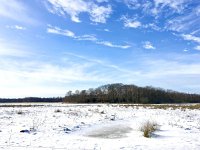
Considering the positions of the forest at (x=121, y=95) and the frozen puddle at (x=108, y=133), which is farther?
the forest at (x=121, y=95)

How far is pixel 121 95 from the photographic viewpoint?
12512cm

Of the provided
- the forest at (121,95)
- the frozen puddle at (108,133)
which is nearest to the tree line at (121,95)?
the forest at (121,95)

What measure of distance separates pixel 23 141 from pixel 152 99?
390 feet

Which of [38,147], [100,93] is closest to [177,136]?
[38,147]

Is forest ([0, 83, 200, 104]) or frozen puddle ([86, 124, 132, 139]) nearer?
frozen puddle ([86, 124, 132, 139])

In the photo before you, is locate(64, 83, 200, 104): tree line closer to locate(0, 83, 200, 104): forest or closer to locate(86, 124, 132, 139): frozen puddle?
locate(0, 83, 200, 104): forest

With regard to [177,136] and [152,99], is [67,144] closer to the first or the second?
[177,136]

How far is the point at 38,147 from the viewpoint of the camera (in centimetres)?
1165

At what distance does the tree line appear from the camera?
117688 millimetres

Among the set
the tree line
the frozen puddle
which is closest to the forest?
the tree line

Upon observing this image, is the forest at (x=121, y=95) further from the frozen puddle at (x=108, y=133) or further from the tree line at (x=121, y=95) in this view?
the frozen puddle at (x=108, y=133)

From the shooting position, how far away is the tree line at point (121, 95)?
386 ft

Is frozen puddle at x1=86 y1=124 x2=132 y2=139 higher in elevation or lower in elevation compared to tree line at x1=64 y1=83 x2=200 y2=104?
lower

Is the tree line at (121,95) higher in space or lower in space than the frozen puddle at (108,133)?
higher
